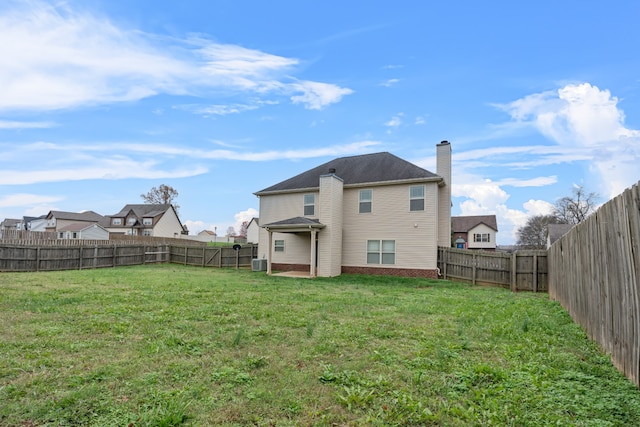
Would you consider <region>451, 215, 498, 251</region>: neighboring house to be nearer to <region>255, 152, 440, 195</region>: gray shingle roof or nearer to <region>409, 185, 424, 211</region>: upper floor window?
<region>255, 152, 440, 195</region>: gray shingle roof

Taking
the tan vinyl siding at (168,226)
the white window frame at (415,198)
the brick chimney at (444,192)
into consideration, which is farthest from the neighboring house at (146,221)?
the brick chimney at (444,192)

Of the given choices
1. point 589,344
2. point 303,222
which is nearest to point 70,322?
point 589,344

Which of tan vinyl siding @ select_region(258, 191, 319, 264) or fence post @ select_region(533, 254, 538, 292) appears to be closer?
fence post @ select_region(533, 254, 538, 292)

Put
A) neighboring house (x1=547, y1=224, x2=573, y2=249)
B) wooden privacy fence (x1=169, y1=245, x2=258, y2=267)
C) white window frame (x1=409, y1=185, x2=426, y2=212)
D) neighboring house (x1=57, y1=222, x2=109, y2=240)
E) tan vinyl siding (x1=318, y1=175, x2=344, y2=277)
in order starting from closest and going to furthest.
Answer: white window frame (x1=409, y1=185, x2=426, y2=212) → tan vinyl siding (x1=318, y1=175, x2=344, y2=277) → wooden privacy fence (x1=169, y1=245, x2=258, y2=267) → neighboring house (x1=547, y1=224, x2=573, y2=249) → neighboring house (x1=57, y1=222, x2=109, y2=240)

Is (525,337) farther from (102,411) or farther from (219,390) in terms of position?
(102,411)

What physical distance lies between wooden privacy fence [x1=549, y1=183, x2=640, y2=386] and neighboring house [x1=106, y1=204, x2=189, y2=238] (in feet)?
166

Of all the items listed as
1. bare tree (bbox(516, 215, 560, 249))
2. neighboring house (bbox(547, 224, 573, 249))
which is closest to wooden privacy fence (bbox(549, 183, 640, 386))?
neighboring house (bbox(547, 224, 573, 249))

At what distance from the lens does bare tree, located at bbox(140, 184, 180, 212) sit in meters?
56.0

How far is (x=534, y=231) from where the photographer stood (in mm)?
50000

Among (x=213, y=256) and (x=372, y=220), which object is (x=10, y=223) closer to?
(x=213, y=256)

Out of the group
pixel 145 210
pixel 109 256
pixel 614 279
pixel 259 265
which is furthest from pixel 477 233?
pixel 145 210

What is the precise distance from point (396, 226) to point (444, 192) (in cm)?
304

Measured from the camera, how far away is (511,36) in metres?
10.5

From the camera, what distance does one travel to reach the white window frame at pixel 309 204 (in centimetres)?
1777
